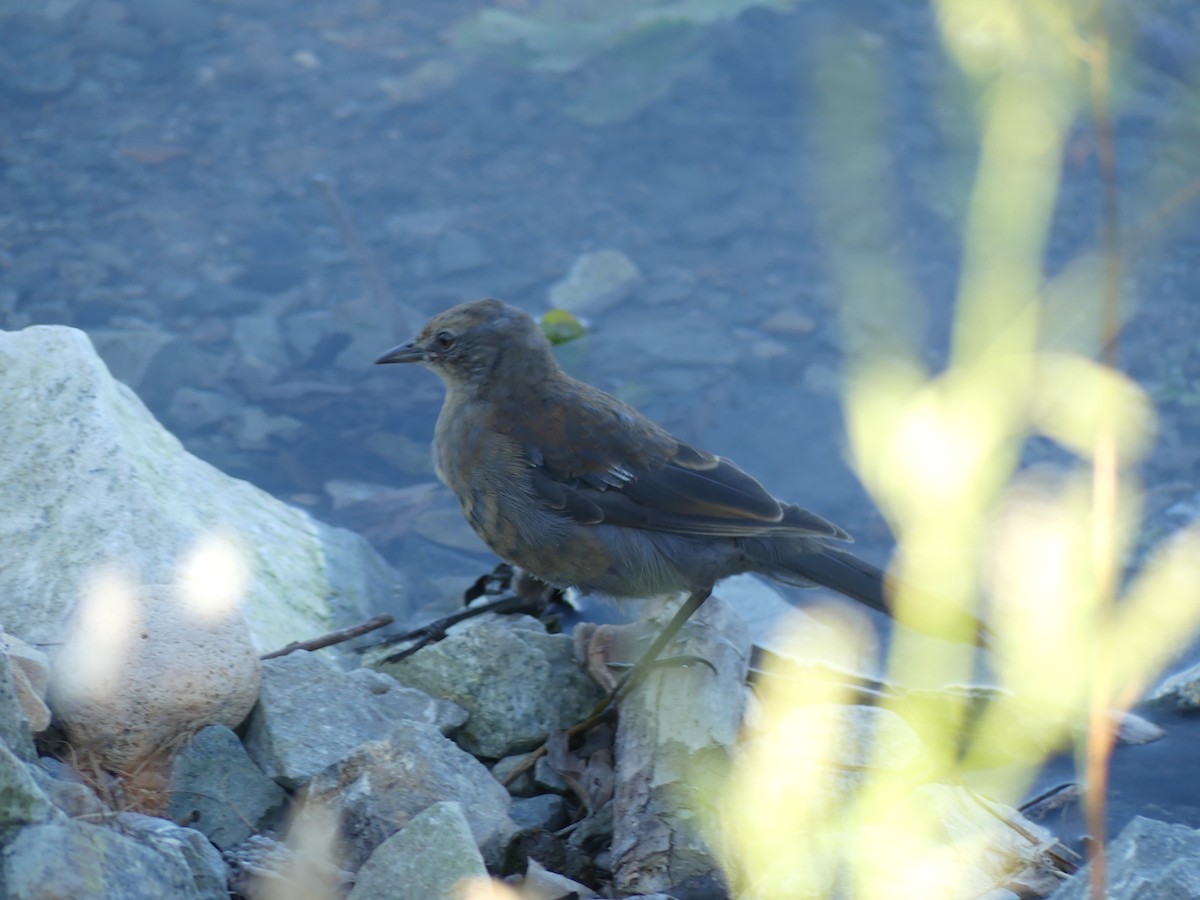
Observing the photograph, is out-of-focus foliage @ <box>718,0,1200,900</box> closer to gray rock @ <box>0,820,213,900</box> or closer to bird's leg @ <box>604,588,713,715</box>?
Answer: bird's leg @ <box>604,588,713,715</box>

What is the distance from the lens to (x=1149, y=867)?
115 inches

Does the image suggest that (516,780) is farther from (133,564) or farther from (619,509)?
(133,564)

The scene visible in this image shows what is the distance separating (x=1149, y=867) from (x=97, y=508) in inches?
117

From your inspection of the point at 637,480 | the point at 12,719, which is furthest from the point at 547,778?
the point at 12,719

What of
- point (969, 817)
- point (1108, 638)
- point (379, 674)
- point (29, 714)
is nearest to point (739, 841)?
point (969, 817)

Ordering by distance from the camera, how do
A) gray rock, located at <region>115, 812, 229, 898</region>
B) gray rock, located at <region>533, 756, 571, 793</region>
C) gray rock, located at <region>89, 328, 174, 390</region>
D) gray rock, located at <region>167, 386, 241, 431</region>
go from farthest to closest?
gray rock, located at <region>89, 328, 174, 390</region>
gray rock, located at <region>167, 386, 241, 431</region>
gray rock, located at <region>533, 756, 571, 793</region>
gray rock, located at <region>115, 812, 229, 898</region>

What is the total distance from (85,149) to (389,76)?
180cm

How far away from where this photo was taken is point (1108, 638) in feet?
16.5

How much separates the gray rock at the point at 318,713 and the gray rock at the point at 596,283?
3.57 meters

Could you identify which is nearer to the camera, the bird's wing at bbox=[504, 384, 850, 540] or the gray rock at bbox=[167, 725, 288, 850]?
the gray rock at bbox=[167, 725, 288, 850]

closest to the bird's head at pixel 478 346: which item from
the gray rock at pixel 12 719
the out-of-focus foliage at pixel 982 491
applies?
the out-of-focus foliage at pixel 982 491

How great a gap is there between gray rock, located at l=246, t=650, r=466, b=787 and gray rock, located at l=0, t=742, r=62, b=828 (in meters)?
0.88

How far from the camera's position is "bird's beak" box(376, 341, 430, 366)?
16.1ft

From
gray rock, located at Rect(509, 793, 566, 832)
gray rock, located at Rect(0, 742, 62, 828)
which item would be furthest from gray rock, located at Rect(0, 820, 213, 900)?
gray rock, located at Rect(509, 793, 566, 832)
